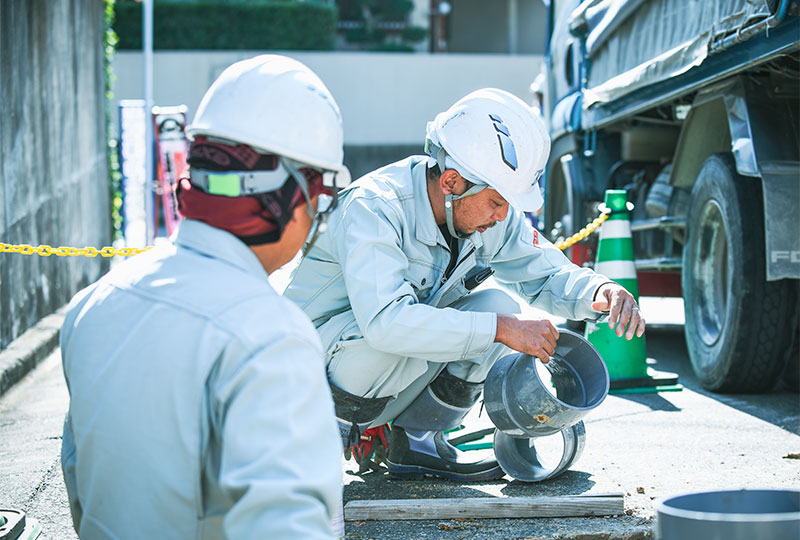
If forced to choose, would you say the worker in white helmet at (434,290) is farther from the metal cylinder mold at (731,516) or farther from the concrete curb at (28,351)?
the concrete curb at (28,351)

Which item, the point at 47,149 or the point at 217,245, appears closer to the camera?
the point at 217,245

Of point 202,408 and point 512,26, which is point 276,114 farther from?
point 512,26

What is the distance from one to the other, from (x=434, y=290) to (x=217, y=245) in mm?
1811

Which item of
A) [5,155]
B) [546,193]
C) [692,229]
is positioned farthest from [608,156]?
[5,155]

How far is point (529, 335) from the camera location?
309cm

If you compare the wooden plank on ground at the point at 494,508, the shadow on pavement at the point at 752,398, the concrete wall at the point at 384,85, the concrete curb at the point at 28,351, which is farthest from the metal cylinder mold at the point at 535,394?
the concrete wall at the point at 384,85

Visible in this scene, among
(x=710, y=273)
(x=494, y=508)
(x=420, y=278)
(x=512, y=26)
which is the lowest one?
(x=494, y=508)

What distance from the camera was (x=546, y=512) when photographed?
3.16m

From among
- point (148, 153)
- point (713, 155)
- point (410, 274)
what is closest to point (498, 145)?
point (410, 274)

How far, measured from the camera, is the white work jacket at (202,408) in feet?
4.86

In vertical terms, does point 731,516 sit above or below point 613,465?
above

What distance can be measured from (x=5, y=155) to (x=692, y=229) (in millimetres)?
4285

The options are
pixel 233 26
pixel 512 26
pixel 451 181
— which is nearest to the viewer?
pixel 451 181

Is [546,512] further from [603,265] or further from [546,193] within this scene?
[546,193]
